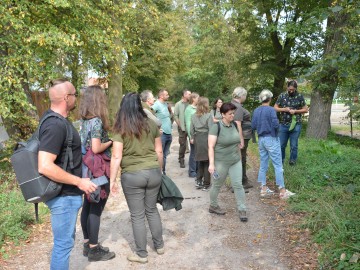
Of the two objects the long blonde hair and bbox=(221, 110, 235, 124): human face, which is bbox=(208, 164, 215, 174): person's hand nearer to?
bbox=(221, 110, 235, 124): human face

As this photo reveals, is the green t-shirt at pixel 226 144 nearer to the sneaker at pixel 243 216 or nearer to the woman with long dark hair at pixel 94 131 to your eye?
the sneaker at pixel 243 216

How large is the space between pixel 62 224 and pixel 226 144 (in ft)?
9.06

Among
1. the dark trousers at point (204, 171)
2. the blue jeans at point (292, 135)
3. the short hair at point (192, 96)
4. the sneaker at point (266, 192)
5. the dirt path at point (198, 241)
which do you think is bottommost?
the dirt path at point (198, 241)

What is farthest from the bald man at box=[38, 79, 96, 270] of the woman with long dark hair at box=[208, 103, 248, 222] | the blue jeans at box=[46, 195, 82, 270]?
the woman with long dark hair at box=[208, 103, 248, 222]

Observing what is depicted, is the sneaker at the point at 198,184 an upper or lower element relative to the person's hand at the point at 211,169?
lower

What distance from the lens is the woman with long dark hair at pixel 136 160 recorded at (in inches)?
148

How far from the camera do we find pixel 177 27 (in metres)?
22.1

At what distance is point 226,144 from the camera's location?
16.3 feet

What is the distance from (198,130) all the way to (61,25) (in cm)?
423

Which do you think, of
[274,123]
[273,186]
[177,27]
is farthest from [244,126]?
[177,27]

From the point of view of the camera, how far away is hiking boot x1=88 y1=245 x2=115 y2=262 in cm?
403

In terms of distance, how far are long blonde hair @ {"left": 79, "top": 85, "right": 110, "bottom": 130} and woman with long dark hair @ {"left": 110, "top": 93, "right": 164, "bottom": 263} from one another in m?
0.18

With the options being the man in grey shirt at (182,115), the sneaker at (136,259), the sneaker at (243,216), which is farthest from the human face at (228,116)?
the man in grey shirt at (182,115)

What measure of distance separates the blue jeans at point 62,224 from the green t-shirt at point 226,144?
2.50 m
